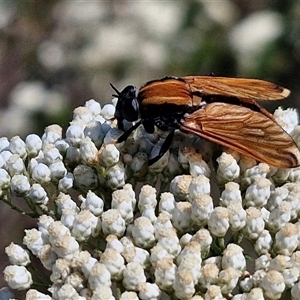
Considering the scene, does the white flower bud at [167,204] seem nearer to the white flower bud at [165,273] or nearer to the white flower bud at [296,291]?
the white flower bud at [165,273]

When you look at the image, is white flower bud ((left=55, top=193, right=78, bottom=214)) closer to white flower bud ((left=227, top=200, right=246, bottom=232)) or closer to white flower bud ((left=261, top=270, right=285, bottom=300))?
white flower bud ((left=227, top=200, right=246, bottom=232))

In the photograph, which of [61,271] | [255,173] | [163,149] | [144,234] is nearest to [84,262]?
[61,271]

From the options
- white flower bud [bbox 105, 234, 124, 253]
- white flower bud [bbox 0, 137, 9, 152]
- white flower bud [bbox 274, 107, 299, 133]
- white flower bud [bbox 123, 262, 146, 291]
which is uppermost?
white flower bud [bbox 274, 107, 299, 133]

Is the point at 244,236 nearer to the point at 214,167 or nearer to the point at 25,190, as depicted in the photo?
the point at 214,167

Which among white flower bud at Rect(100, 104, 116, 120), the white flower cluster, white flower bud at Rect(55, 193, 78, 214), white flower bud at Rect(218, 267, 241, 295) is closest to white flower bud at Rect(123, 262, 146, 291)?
the white flower cluster

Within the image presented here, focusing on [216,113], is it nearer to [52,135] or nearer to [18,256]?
[52,135]

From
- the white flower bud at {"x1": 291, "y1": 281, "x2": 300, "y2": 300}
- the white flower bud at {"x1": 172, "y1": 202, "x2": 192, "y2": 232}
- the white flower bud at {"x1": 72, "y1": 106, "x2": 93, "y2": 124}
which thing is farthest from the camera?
the white flower bud at {"x1": 72, "y1": 106, "x2": 93, "y2": 124}

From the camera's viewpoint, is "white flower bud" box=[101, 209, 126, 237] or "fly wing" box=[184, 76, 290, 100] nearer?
"white flower bud" box=[101, 209, 126, 237]

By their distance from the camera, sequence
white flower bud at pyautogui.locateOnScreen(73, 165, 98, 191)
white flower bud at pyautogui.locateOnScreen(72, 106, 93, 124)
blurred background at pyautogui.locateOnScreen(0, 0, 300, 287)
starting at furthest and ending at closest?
blurred background at pyautogui.locateOnScreen(0, 0, 300, 287)
white flower bud at pyautogui.locateOnScreen(72, 106, 93, 124)
white flower bud at pyautogui.locateOnScreen(73, 165, 98, 191)
